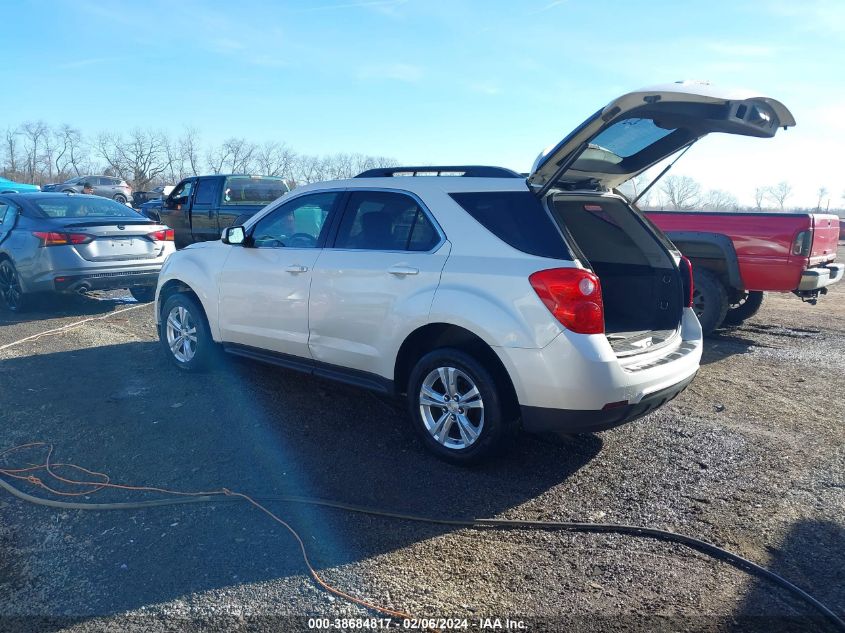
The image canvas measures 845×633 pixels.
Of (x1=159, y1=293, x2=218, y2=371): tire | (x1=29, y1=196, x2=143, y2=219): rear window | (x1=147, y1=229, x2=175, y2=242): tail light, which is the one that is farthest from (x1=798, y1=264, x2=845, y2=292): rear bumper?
(x1=29, y1=196, x2=143, y2=219): rear window

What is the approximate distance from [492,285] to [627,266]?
5.62 ft

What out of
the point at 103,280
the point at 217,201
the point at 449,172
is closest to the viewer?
the point at 449,172

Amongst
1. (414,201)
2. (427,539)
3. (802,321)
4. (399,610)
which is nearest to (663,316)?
(414,201)

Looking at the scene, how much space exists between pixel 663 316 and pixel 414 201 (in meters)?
2.00

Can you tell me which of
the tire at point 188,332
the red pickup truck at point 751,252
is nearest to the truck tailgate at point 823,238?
the red pickup truck at point 751,252

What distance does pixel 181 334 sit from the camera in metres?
6.00

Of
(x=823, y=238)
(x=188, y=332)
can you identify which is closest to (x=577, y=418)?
(x=188, y=332)

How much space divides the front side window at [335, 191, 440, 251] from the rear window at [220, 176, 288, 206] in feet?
26.5

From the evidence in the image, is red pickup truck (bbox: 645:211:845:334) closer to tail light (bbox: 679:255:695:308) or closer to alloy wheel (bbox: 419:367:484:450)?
tail light (bbox: 679:255:695:308)

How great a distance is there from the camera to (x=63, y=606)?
107 inches

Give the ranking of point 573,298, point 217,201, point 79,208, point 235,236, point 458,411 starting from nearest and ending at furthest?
point 573,298 < point 458,411 < point 235,236 < point 79,208 < point 217,201

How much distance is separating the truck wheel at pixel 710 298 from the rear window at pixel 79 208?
746 cm

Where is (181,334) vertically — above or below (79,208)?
below

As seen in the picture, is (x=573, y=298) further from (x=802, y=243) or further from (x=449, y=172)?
(x=802, y=243)
